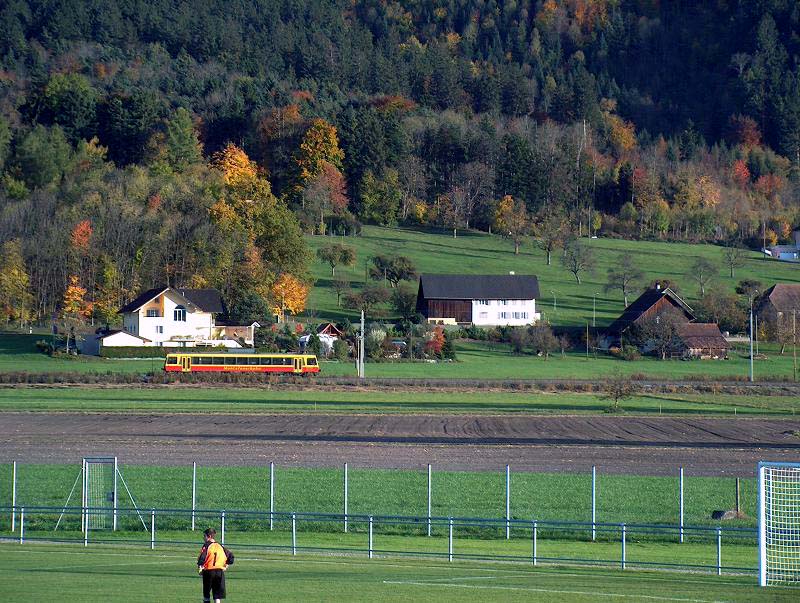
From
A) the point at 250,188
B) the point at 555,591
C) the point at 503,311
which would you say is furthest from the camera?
the point at 250,188

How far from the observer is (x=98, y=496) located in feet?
106

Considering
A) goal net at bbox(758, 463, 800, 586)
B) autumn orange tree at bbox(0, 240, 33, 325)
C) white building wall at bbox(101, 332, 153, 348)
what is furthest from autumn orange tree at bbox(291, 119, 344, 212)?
goal net at bbox(758, 463, 800, 586)

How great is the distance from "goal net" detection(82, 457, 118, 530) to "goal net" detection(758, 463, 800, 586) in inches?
596

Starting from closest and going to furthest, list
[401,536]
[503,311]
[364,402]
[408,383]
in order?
[401,536] < [364,402] < [408,383] < [503,311]

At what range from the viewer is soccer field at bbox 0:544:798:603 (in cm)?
2102

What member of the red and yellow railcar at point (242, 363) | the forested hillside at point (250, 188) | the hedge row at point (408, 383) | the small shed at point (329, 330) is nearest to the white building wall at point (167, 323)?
the forested hillside at point (250, 188)

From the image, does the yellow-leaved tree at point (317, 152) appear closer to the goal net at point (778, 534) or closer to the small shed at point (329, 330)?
the small shed at point (329, 330)

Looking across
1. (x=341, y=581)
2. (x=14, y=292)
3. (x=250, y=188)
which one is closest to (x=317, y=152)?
(x=250, y=188)

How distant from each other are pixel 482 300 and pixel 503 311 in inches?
94.4

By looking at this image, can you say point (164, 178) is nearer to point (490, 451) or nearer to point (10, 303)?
point (10, 303)

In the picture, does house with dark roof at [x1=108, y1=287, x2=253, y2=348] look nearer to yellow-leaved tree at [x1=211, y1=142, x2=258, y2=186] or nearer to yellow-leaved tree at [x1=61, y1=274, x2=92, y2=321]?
yellow-leaved tree at [x1=61, y1=274, x2=92, y2=321]

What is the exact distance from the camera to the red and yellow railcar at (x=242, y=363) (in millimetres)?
84812

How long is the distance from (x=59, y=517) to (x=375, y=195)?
13146 cm

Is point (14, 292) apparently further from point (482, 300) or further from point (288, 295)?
point (482, 300)
